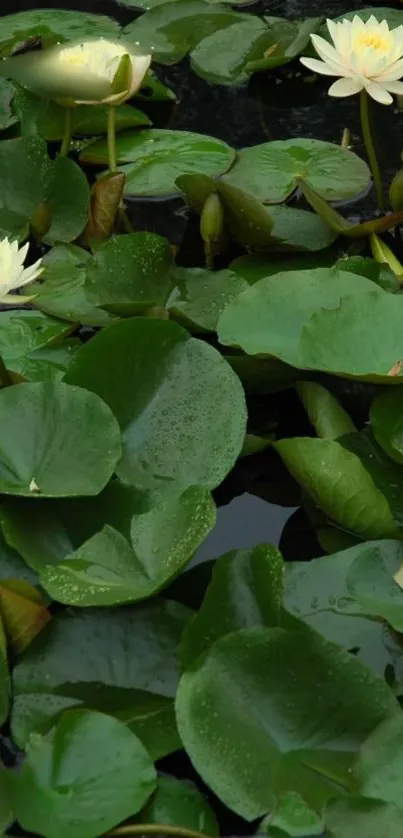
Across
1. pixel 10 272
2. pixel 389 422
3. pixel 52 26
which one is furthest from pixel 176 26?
pixel 389 422

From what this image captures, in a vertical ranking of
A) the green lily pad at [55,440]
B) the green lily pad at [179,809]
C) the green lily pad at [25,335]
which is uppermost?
the green lily pad at [55,440]

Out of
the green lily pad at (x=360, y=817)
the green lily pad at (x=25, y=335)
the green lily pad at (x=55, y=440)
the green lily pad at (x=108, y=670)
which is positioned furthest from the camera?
the green lily pad at (x=25, y=335)

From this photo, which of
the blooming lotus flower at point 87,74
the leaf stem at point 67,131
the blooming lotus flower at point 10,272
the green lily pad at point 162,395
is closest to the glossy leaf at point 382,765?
the green lily pad at point 162,395

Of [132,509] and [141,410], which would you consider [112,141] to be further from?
[132,509]

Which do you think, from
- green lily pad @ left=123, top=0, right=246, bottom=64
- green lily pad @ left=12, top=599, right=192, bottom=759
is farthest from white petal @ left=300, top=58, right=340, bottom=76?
green lily pad @ left=12, top=599, right=192, bottom=759

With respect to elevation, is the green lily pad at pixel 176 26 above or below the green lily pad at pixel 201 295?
above

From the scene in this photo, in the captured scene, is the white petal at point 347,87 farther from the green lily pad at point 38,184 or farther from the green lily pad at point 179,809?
the green lily pad at point 179,809

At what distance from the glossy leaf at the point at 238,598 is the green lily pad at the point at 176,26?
54.8 inches

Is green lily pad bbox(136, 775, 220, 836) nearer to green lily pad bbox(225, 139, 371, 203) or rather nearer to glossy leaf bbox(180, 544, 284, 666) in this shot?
glossy leaf bbox(180, 544, 284, 666)

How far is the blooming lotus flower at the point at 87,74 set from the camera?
1454mm

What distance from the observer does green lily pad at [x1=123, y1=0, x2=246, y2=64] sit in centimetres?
205

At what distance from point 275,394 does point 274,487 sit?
0.15m

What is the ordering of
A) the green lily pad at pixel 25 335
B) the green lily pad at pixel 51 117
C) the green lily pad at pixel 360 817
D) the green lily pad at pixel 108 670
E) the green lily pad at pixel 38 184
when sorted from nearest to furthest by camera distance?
the green lily pad at pixel 360 817 < the green lily pad at pixel 108 670 < the green lily pad at pixel 25 335 < the green lily pad at pixel 38 184 < the green lily pad at pixel 51 117

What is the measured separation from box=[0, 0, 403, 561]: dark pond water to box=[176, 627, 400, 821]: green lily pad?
0.87 ft
